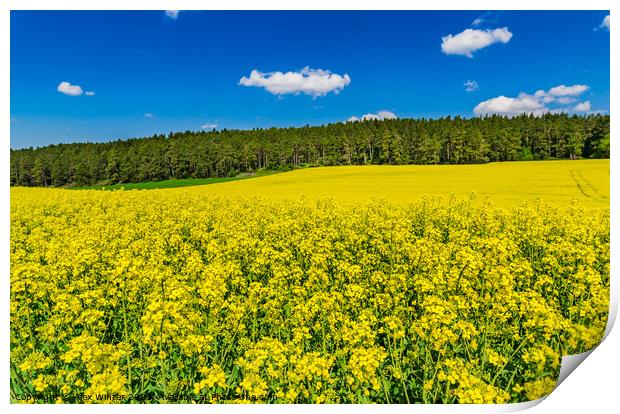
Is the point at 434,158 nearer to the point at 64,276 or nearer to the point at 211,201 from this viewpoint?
the point at 211,201

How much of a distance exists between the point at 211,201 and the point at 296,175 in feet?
17.2

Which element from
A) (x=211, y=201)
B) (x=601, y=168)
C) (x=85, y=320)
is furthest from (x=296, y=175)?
(x=85, y=320)

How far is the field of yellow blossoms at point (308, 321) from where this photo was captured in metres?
2.24

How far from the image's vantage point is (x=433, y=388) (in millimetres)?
2439

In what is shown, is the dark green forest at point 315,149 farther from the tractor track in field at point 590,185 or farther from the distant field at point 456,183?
the tractor track in field at point 590,185

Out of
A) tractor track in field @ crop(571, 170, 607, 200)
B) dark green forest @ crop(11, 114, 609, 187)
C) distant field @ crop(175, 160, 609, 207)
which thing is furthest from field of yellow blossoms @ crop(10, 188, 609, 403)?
dark green forest @ crop(11, 114, 609, 187)

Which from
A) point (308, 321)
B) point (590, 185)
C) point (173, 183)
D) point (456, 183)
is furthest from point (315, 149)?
point (308, 321)

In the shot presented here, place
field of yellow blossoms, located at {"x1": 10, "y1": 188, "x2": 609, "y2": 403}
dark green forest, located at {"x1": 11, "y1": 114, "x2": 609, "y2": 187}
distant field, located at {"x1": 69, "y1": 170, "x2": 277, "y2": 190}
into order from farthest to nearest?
distant field, located at {"x1": 69, "y1": 170, "x2": 277, "y2": 190} < dark green forest, located at {"x1": 11, "y1": 114, "x2": 609, "y2": 187} < field of yellow blossoms, located at {"x1": 10, "y1": 188, "x2": 609, "y2": 403}

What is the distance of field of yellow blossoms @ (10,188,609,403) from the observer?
88.4 inches

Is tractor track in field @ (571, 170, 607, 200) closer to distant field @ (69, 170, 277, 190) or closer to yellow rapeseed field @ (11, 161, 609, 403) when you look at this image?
yellow rapeseed field @ (11, 161, 609, 403)

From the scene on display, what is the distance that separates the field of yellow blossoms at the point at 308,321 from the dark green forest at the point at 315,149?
377 centimetres

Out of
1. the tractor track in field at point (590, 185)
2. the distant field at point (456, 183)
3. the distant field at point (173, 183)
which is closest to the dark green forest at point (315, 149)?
the distant field at point (173, 183)

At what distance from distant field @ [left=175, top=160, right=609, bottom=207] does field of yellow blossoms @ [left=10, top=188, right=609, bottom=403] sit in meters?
1.27

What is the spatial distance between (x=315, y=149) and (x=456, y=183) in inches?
268
